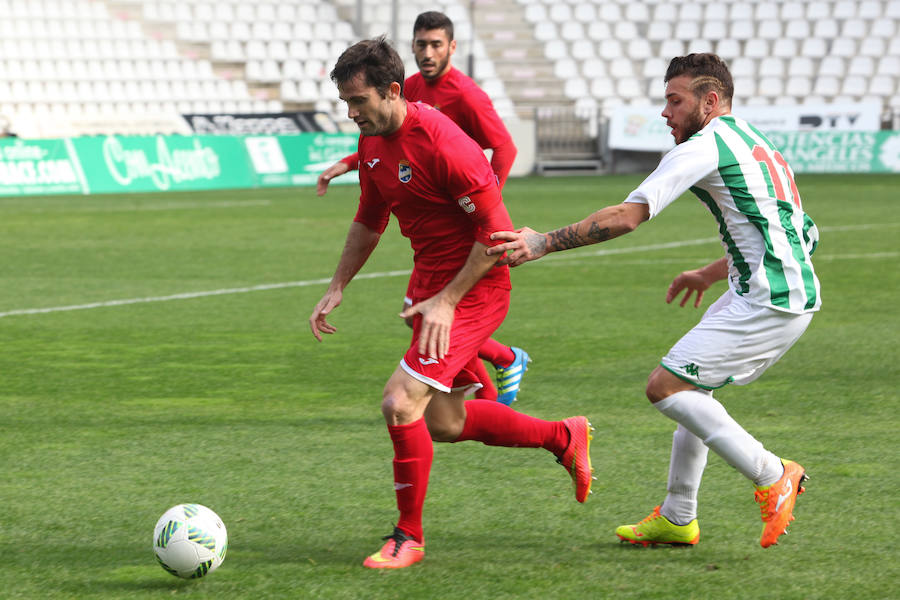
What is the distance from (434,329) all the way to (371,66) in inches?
33.9

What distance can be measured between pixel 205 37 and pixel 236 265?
854 inches

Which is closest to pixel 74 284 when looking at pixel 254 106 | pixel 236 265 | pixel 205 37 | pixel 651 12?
pixel 236 265

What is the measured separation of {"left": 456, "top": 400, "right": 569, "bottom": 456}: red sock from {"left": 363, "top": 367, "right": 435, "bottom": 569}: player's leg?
0.44m

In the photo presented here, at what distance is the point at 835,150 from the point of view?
29625 mm

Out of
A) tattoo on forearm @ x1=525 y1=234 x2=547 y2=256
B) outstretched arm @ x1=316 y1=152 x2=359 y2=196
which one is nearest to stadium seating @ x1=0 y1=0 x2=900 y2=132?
outstretched arm @ x1=316 y1=152 x2=359 y2=196

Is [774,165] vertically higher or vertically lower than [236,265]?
higher

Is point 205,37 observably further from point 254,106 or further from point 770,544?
point 770,544

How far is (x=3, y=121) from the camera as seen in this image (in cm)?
2605

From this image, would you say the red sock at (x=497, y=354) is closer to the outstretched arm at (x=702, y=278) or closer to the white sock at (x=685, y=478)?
the outstretched arm at (x=702, y=278)

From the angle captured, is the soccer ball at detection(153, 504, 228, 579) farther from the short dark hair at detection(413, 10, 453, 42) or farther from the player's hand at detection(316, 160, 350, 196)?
the short dark hair at detection(413, 10, 453, 42)

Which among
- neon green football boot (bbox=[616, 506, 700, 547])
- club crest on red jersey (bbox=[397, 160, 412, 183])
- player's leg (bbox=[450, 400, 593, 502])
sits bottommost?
neon green football boot (bbox=[616, 506, 700, 547])

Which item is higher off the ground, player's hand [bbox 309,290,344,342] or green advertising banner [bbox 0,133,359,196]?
player's hand [bbox 309,290,344,342]

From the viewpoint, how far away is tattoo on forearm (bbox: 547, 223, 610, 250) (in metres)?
3.77

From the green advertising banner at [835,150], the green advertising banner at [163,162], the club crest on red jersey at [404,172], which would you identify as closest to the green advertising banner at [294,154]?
the green advertising banner at [163,162]
